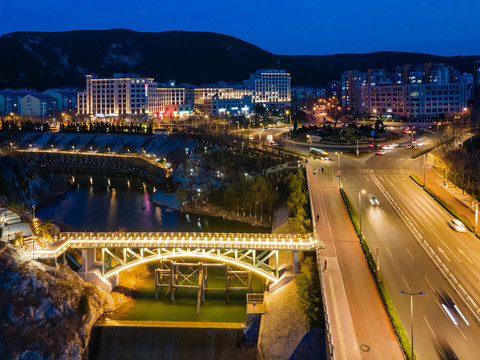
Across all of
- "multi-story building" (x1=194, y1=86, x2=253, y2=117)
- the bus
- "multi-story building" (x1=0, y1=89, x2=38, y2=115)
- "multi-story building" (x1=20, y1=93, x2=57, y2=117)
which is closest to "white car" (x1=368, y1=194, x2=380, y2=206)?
the bus

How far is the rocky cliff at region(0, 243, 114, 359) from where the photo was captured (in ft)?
81.1

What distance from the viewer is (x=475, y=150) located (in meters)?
59.6

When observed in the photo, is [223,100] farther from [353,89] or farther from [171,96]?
[353,89]

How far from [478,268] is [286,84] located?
143 meters

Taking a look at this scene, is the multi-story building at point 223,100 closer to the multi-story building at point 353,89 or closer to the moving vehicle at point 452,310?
the multi-story building at point 353,89

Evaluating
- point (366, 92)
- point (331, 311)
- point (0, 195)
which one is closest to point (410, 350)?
point (331, 311)

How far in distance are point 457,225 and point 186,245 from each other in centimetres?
2122

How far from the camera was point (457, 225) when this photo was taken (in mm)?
33406

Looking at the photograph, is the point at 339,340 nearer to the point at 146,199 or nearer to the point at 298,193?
the point at 298,193

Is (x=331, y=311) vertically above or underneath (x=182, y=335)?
above

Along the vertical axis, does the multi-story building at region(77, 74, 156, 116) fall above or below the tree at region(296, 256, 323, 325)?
above

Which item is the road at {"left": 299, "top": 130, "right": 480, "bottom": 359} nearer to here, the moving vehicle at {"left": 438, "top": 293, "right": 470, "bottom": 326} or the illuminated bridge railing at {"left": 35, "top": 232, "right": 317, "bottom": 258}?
the moving vehicle at {"left": 438, "top": 293, "right": 470, "bottom": 326}

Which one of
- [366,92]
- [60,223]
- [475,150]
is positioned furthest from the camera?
[366,92]

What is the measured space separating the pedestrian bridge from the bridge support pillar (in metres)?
0.08
